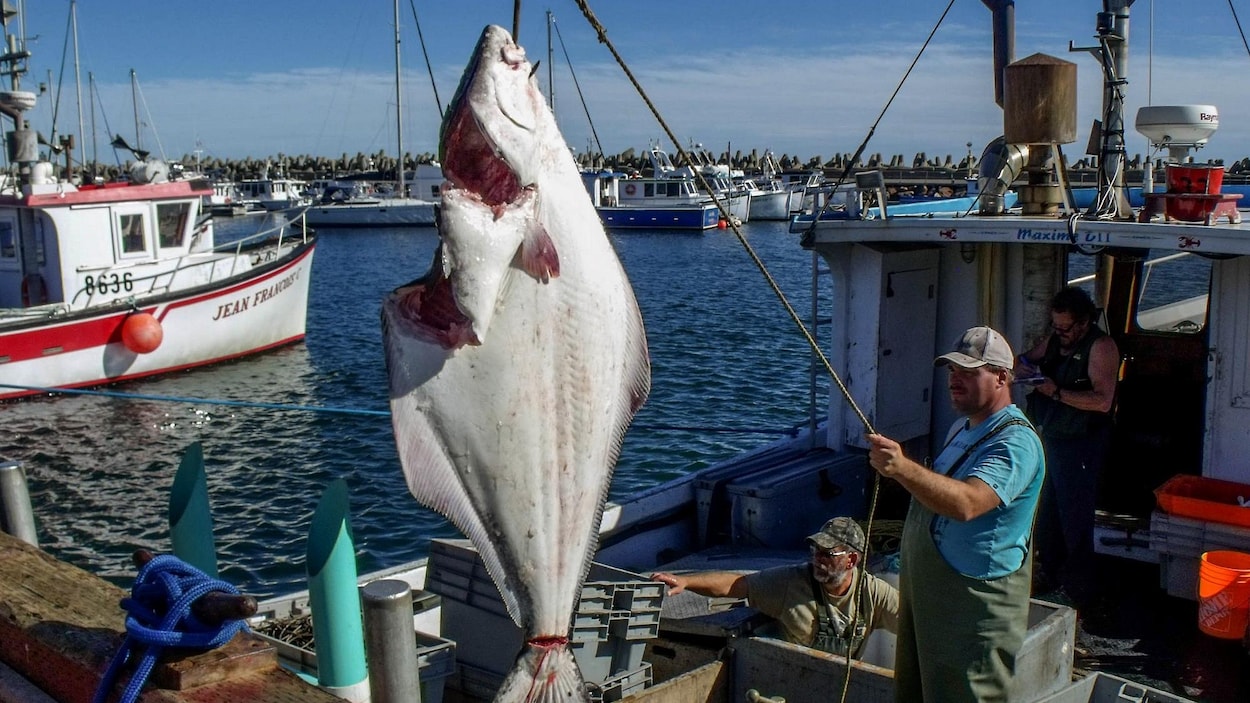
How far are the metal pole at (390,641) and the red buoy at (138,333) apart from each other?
16.6 m

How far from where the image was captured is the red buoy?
18156mm

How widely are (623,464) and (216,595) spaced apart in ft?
35.6

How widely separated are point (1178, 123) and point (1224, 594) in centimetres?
266

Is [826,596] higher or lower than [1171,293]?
lower

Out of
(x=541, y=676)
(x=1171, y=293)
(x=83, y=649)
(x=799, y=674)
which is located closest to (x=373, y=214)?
(x=1171, y=293)

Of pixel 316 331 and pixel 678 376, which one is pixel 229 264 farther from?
pixel 678 376

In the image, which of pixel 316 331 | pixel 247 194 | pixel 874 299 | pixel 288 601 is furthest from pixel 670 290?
pixel 247 194

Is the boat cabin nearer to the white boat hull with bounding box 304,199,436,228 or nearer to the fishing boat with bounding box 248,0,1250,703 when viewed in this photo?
the fishing boat with bounding box 248,0,1250,703

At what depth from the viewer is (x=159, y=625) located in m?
2.85

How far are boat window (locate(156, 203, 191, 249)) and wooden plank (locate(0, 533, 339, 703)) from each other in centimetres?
1641

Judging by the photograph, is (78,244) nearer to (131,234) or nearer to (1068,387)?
(131,234)

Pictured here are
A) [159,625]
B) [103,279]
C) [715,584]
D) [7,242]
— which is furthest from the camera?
[7,242]

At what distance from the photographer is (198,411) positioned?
679 inches

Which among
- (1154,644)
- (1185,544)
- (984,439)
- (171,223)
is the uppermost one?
(171,223)
